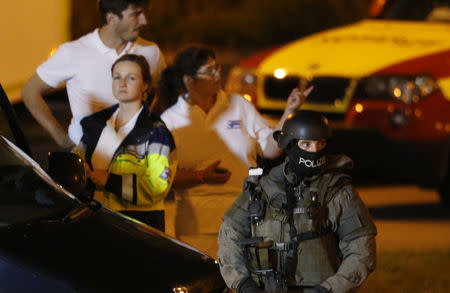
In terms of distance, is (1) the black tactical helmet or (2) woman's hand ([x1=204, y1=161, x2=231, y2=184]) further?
(2) woman's hand ([x1=204, y1=161, x2=231, y2=184])

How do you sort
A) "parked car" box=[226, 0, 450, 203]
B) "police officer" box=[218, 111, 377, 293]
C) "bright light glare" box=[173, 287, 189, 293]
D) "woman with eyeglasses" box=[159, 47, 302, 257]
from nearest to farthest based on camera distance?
"bright light glare" box=[173, 287, 189, 293]
"police officer" box=[218, 111, 377, 293]
"woman with eyeglasses" box=[159, 47, 302, 257]
"parked car" box=[226, 0, 450, 203]

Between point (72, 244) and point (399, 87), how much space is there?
5.14 meters

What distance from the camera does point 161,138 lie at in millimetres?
5301

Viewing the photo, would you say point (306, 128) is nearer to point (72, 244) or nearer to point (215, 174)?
point (72, 244)

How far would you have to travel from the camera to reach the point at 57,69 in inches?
241

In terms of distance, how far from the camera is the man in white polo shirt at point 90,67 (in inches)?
238

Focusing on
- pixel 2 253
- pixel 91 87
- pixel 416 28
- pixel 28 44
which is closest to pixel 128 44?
pixel 91 87

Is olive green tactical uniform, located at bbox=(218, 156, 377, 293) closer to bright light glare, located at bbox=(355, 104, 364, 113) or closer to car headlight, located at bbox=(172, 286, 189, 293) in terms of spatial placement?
car headlight, located at bbox=(172, 286, 189, 293)

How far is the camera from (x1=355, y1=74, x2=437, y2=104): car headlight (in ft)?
28.7

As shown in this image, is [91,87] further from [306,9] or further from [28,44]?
[306,9]

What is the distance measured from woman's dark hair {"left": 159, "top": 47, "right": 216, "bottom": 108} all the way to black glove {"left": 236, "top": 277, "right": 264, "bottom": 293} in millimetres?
1837

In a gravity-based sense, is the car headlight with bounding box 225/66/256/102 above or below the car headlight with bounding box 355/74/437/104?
above

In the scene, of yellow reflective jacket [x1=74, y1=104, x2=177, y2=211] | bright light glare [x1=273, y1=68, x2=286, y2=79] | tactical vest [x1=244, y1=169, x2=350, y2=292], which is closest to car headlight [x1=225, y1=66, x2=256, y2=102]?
bright light glare [x1=273, y1=68, x2=286, y2=79]

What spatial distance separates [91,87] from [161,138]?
0.90 meters
